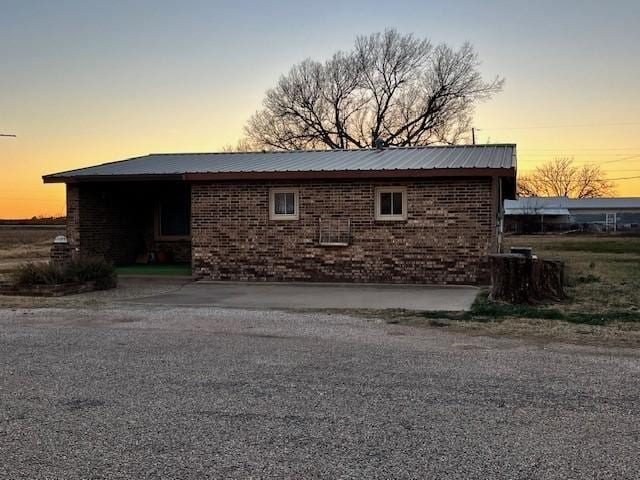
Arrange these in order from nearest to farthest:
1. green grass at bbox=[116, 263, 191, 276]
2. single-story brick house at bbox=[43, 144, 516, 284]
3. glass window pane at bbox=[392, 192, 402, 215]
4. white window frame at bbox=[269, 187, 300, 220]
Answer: single-story brick house at bbox=[43, 144, 516, 284], glass window pane at bbox=[392, 192, 402, 215], white window frame at bbox=[269, 187, 300, 220], green grass at bbox=[116, 263, 191, 276]

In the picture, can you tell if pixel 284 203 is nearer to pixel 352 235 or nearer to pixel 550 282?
pixel 352 235

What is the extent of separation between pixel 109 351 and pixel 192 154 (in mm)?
14654

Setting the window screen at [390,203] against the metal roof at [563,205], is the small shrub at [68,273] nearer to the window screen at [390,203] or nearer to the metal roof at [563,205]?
the window screen at [390,203]

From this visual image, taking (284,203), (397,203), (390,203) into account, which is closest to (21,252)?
(284,203)

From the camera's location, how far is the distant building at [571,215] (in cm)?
7010

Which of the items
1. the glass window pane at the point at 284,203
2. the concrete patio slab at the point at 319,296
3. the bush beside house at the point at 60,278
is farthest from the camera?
the glass window pane at the point at 284,203

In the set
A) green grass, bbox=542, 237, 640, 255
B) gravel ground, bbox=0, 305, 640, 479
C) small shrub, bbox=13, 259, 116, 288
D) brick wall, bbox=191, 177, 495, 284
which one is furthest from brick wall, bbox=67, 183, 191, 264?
green grass, bbox=542, 237, 640, 255

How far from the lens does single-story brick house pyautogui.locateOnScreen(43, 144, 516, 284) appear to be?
14.5 metres

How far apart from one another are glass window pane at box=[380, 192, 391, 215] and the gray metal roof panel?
64 centimetres

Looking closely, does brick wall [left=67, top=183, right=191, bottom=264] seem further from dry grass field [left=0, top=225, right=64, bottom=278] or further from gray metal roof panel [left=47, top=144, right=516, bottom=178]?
dry grass field [left=0, top=225, right=64, bottom=278]

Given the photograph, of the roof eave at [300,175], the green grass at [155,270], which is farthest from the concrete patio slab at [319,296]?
the roof eave at [300,175]

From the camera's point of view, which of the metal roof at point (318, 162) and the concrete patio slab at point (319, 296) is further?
the metal roof at point (318, 162)

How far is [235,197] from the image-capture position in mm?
15844

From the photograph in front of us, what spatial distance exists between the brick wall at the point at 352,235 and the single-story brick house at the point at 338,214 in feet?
0.07
